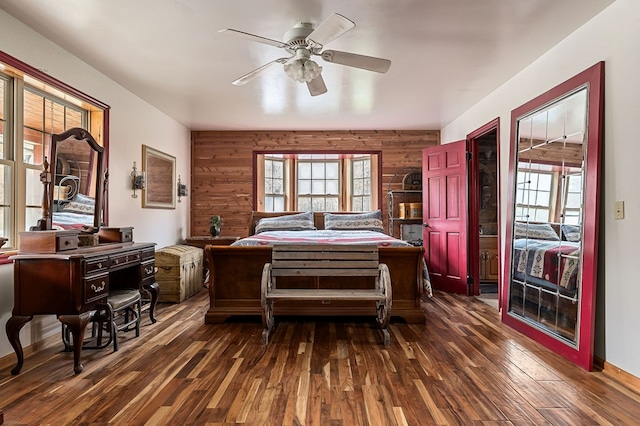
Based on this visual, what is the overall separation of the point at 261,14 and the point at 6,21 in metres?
1.83

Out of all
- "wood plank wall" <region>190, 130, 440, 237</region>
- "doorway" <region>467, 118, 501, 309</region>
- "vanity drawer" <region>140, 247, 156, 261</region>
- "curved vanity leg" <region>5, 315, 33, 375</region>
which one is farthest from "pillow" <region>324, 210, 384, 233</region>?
"curved vanity leg" <region>5, 315, 33, 375</region>

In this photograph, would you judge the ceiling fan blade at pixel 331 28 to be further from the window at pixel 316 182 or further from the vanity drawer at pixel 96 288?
the window at pixel 316 182

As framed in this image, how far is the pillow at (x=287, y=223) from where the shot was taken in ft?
19.2

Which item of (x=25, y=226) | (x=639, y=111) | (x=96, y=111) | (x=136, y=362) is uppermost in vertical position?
(x=96, y=111)

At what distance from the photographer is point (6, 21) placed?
270 centimetres

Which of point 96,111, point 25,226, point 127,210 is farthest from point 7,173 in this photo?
point 127,210

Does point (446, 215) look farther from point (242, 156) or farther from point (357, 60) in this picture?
point (242, 156)

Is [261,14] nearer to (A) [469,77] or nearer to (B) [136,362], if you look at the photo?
(A) [469,77]

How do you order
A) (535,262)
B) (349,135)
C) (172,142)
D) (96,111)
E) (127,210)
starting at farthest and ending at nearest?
(349,135), (172,142), (127,210), (96,111), (535,262)

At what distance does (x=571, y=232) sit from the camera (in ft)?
9.45

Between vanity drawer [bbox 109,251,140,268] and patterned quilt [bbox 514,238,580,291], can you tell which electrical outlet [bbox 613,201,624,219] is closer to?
patterned quilt [bbox 514,238,580,291]

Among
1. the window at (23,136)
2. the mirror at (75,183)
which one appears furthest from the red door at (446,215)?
the window at (23,136)

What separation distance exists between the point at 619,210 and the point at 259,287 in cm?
299

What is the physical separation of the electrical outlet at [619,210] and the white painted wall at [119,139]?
4.26 m
